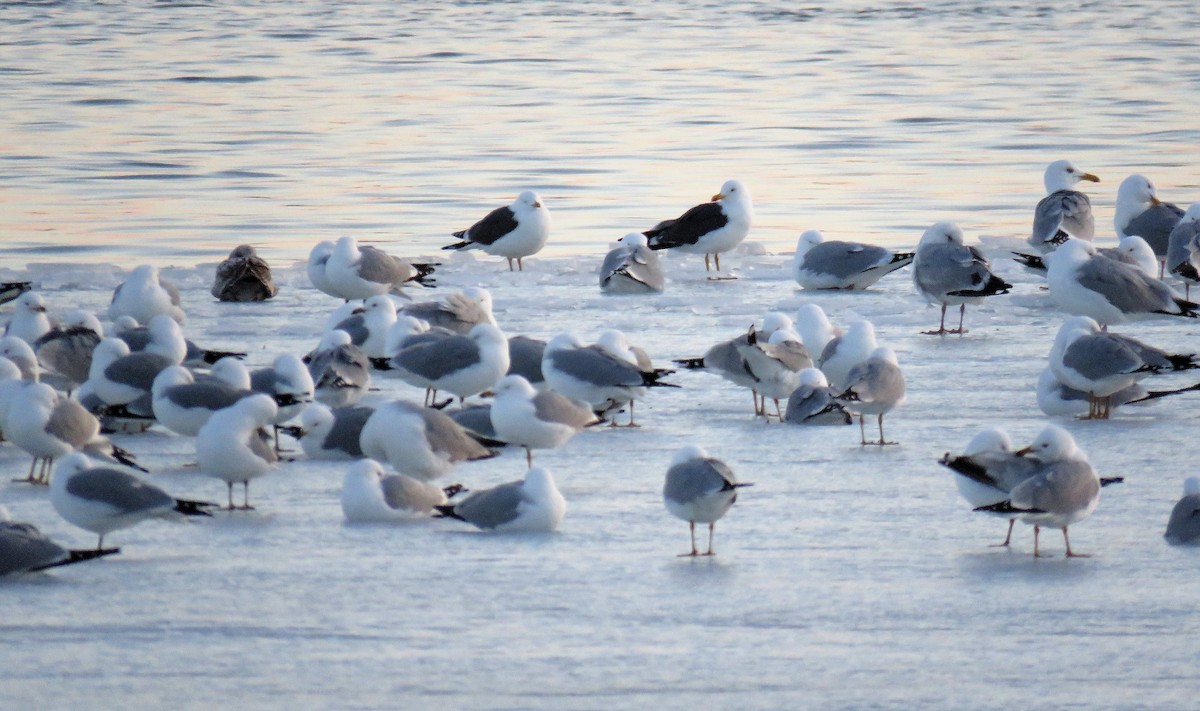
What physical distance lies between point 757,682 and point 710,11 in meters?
49.3

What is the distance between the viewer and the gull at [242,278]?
12.7 m

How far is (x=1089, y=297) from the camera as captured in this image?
1052 centimetres

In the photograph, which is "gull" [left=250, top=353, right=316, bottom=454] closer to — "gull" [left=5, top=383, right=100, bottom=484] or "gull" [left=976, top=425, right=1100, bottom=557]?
"gull" [left=5, top=383, right=100, bottom=484]

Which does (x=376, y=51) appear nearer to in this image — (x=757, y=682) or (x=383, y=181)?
(x=383, y=181)

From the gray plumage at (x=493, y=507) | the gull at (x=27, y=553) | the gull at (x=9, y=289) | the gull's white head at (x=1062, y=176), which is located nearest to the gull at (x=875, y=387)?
the gray plumage at (x=493, y=507)

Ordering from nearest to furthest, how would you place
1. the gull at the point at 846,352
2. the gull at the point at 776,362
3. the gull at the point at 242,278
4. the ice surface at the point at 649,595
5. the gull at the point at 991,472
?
the ice surface at the point at 649,595 < the gull at the point at 991,472 < the gull at the point at 776,362 < the gull at the point at 846,352 < the gull at the point at 242,278

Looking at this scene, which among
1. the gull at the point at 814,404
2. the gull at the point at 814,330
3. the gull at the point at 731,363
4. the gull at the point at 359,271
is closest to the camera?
the gull at the point at 814,404

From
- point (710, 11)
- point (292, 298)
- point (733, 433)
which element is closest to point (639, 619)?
point (733, 433)

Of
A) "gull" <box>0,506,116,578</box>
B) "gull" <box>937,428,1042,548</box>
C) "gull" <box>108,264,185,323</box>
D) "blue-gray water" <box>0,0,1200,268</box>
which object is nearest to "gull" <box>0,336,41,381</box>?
"gull" <box>108,264,185,323</box>

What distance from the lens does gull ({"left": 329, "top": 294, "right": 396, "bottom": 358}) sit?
1012 centimetres

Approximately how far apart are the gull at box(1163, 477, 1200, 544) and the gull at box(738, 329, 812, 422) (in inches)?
98.6

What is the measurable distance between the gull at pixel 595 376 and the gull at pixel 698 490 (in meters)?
1.96

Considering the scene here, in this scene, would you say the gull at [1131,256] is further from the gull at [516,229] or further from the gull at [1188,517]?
the gull at [1188,517]

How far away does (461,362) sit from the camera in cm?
895
